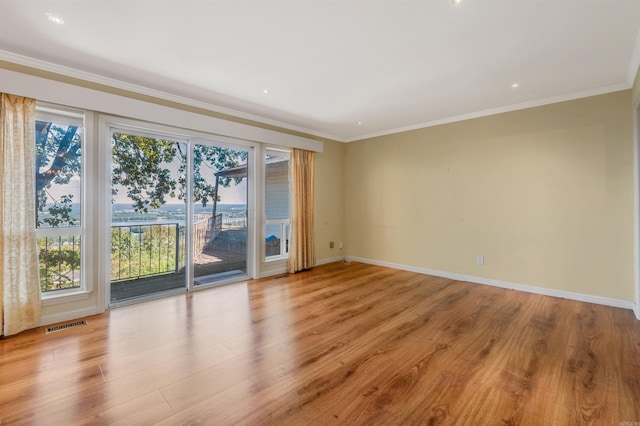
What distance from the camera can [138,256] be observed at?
12.6 feet

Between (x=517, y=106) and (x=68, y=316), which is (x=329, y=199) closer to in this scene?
(x=517, y=106)

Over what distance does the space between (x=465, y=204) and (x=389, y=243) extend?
60.6 inches

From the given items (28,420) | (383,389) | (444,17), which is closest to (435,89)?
(444,17)

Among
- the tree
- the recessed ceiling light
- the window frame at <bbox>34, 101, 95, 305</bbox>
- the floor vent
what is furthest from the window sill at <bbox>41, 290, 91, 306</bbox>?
the recessed ceiling light

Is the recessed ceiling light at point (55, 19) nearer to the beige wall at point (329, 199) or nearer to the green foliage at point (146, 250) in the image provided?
the green foliage at point (146, 250)

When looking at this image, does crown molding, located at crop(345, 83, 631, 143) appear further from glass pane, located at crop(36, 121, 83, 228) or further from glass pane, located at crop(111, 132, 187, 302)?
glass pane, located at crop(36, 121, 83, 228)

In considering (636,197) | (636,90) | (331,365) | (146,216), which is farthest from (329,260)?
(636,90)

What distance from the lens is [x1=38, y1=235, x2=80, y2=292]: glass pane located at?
2.91m

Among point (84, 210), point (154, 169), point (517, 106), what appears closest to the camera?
point (84, 210)

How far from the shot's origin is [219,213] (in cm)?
420

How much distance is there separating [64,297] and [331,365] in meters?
2.94

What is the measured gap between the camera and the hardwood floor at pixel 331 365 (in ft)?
5.35

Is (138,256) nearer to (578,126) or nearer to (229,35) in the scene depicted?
(229,35)

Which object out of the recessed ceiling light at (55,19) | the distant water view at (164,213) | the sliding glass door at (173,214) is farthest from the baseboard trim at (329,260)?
the recessed ceiling light at (55,19)
